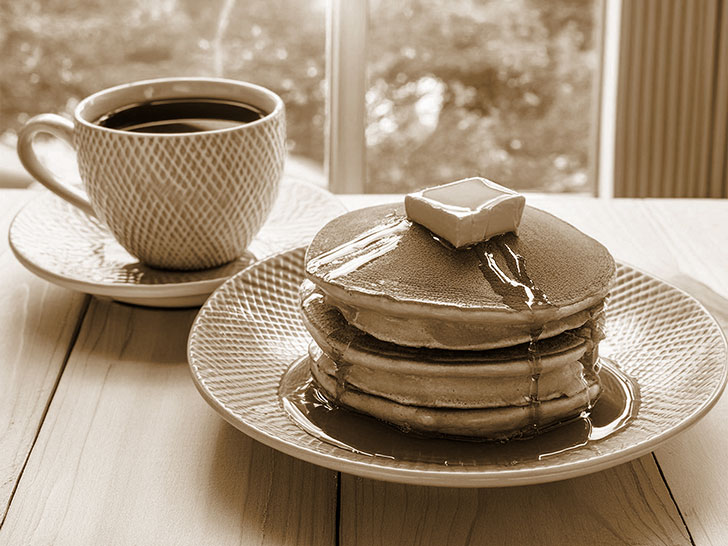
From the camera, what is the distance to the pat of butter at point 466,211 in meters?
0.52

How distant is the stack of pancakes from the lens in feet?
1.65

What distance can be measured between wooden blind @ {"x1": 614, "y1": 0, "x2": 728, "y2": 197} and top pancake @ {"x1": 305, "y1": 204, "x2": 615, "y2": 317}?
1592 millimetres

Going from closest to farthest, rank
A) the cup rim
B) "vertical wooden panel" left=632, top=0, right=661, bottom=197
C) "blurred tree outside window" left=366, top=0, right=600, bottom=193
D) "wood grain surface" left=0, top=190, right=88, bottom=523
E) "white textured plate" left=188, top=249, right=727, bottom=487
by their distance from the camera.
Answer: "white textured plate" left=188, top=249, right=727, bottom=487, "wood grain surface" left=0, top=190, right=88, bottom=523, the cup rim, "vertical wooden panel" left=632, top=0, right=661, bottom=197, "blurred tree outside window" left=366, top=0, right=600, bottom=193

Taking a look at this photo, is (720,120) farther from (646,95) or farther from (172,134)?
(172,134)

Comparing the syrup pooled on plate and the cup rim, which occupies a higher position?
the cup rim

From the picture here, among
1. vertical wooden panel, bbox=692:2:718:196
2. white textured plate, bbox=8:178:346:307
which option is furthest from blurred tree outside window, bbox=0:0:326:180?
white textured plate, bbox=8:178:346:307

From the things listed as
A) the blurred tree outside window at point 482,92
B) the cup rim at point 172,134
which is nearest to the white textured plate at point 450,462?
the cup rim at point 172,134

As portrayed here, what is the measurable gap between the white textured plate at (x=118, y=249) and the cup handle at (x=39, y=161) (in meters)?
0.04

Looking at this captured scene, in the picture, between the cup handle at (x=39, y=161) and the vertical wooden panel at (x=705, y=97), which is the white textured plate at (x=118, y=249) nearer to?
the cup handle at (x=39, y=161)

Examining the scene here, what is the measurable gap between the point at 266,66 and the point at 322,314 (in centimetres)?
212

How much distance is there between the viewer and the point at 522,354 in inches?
20.2

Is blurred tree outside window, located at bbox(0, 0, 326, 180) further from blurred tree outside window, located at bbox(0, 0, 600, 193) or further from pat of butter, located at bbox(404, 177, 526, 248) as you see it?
pat of butter, located at bbox(404, 177, 526, 248)

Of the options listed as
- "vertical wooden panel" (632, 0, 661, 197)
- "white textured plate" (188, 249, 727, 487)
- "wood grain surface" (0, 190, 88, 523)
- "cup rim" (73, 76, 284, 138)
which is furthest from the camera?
"vertical wooden panel" (632, 0, 661, 197)

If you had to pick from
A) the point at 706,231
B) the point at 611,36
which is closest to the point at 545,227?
the point at 706,231
